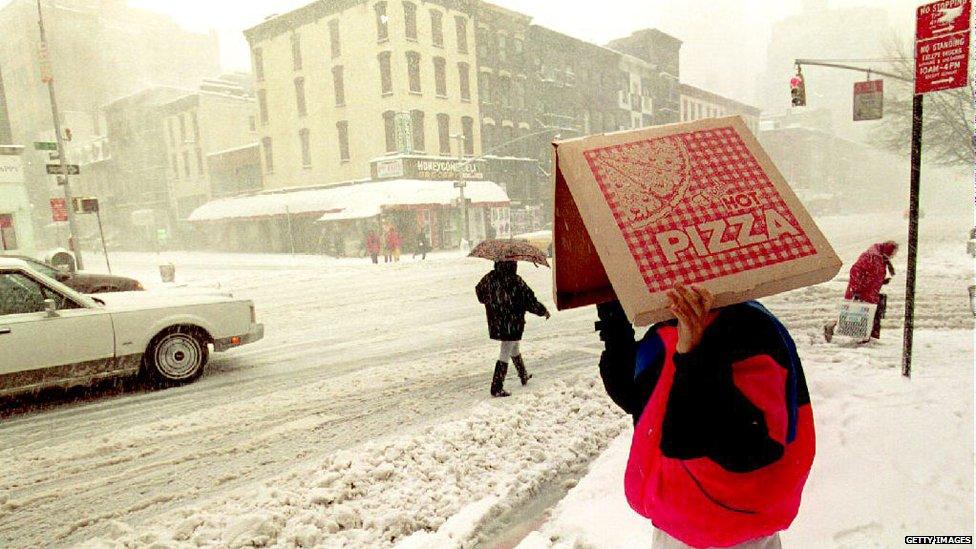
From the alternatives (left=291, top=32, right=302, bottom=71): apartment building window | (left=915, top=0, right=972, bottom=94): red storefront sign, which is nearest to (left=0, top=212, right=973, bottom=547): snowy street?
(left=915, top=0, right=972, bottom=94): red storefront sign

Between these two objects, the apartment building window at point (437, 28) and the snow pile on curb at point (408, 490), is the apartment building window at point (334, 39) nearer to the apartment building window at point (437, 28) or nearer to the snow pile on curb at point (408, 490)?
the apartment building window at point (437, 28)

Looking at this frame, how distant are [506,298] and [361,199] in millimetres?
24077

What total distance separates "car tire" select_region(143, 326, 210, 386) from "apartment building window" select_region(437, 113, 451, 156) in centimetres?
2627

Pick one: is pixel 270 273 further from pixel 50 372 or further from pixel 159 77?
pixel 159 77

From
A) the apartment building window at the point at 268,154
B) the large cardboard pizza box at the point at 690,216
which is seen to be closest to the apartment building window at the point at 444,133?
the apartment building window at the point at 268,154

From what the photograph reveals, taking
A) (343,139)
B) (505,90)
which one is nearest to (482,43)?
(505,90)

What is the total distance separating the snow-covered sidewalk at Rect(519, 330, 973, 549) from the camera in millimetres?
2805

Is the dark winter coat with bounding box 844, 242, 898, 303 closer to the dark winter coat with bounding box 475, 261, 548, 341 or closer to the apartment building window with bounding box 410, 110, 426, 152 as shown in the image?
the dark winter coat with bounding box 475, 261, 548, 341

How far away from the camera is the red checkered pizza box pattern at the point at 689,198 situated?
1238 mm

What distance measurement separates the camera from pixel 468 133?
3353 centimetres

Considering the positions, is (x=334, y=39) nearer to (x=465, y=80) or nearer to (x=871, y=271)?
(x=465, y=80)

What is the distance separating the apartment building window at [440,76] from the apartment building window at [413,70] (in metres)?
1.46

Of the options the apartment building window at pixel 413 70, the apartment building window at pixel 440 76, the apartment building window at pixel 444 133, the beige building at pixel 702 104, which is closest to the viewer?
the apartment building window at pixel 413 70

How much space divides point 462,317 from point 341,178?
74.4 ft
